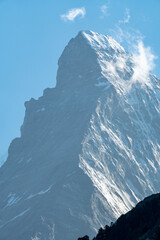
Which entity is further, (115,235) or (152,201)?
(152,201)

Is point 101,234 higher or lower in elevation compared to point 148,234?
higher

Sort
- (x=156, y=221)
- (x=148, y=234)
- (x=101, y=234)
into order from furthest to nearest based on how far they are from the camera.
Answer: (x=101, y=234), (x=156, y=221), (x=148, y=234)

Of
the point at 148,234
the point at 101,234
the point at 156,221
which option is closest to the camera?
the point at 148,234

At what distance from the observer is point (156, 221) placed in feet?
535

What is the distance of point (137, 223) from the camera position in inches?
6777

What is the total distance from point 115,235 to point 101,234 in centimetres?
556

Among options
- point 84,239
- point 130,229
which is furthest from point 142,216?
point 84,239

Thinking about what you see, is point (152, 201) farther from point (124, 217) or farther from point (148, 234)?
point (148, 234)

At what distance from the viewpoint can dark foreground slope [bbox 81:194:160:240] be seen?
163m

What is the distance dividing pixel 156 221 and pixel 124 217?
1947 centimetres

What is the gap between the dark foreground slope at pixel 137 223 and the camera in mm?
163375

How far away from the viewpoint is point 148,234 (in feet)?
488

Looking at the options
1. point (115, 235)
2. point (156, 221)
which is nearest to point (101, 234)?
point (115, 235)

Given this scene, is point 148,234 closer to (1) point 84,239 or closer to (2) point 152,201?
(1) point 84,239
